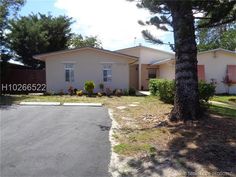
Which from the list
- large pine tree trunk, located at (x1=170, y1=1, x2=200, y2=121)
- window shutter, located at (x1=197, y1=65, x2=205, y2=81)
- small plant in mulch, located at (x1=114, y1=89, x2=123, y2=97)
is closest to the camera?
large pine tree trunk, located at (x1=170, y1=1, x2=200, y2=121)

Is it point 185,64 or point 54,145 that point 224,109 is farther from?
point 54,145

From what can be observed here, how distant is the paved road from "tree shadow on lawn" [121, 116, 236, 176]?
902mm

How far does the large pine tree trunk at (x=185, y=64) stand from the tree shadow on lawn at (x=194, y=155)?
1118 mm

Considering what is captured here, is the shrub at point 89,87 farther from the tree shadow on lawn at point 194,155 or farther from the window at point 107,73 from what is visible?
the tree shadow on lawn at point 194,155

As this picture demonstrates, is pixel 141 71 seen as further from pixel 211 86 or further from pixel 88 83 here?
pixel 211 86

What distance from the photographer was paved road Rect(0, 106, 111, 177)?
22.1 ft

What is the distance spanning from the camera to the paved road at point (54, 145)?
6738mm

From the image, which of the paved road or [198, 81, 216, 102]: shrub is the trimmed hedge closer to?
[198, 81, 216, 102]: shrub

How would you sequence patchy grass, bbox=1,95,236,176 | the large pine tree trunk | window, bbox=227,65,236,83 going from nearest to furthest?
patchy grass, bbox=1,95,236,176
the large pine tree trunk
window, bbox=227,65,236,83

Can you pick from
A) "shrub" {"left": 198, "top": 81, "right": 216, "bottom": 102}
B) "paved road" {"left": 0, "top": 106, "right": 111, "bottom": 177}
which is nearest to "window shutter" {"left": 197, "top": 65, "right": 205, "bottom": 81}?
"shrub" {"left": 198, "top": 81, "right": 216, "bottom": 102}

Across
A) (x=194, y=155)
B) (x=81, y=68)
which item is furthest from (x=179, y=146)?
(x=81, y=68)

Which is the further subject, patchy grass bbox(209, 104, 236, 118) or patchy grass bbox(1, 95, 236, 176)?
patchy grass bbox(209, 104, 236, 118)

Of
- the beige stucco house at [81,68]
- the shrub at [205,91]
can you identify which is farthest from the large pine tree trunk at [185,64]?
the beige stucco house at [81,68]

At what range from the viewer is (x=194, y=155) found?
7.52 m
